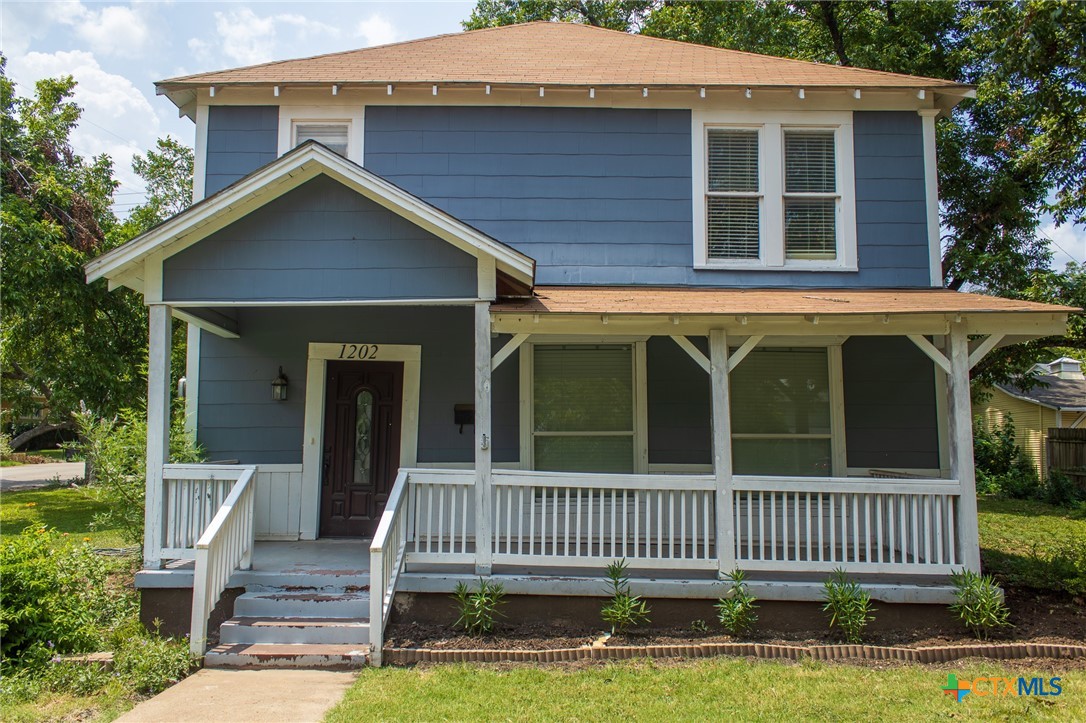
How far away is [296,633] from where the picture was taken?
596cm

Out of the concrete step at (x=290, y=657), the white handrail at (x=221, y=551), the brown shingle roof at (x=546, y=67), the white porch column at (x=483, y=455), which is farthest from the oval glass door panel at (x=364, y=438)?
the brown shingle roof at (x=546, y=67)

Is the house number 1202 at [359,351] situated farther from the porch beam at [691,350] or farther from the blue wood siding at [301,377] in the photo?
the porch beam at [691,350]

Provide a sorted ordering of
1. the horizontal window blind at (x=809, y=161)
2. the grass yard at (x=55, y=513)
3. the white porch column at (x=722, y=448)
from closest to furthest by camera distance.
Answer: the white porch column at (x=722, y=448) < the horizontal window blind at (x=809, y=161) < the grass yard at (x=55, y=513)

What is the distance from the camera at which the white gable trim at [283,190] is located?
6.23m

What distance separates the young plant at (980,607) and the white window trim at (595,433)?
3149mm

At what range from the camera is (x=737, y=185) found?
8.61 meters

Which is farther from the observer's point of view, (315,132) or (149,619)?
(315,132)

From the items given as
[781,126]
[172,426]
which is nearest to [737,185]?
[781,126]

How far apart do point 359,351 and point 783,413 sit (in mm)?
4825

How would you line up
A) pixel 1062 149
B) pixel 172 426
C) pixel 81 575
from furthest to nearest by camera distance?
pixel 1062 149 → pixel 172 426 → pixel 81 575

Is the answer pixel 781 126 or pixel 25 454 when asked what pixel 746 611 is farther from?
pixel 25 454

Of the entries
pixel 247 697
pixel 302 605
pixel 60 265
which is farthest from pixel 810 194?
pixel 60 265

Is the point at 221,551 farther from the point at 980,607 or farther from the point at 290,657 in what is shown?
the point at 980,607

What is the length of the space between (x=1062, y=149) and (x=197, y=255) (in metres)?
11.0
